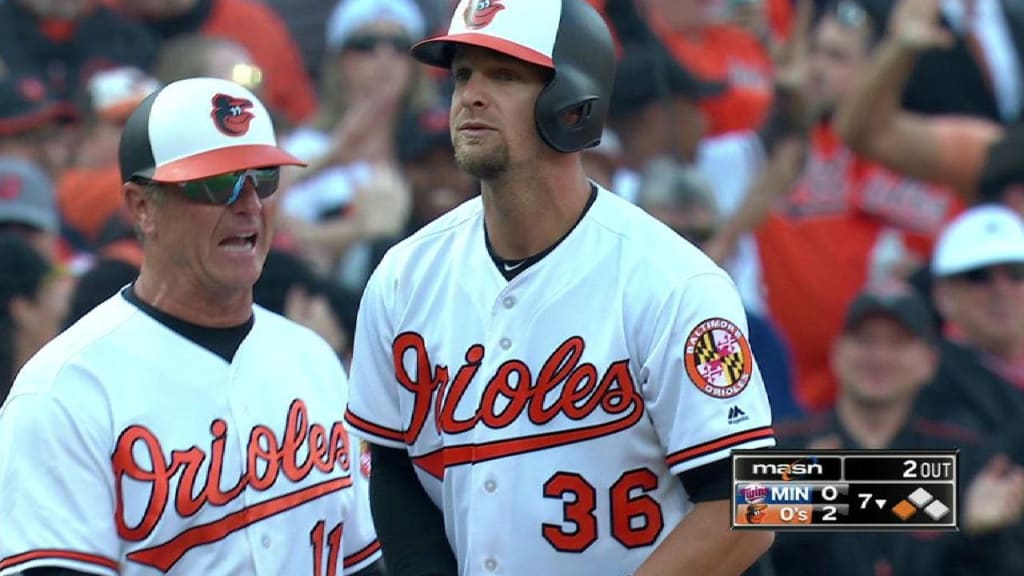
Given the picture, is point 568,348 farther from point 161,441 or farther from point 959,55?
point 959,55

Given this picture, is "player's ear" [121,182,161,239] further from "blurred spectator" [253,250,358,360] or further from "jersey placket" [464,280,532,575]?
"blurred spectator" [253,250,358,360]

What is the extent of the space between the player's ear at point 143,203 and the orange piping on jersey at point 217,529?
2.16 feet

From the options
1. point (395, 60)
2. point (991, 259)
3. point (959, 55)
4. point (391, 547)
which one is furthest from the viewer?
point (395, 60)

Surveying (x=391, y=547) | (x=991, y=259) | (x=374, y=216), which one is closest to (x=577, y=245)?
(x=391, y=547)

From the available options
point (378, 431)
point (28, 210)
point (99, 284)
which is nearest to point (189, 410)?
point (378, 431)

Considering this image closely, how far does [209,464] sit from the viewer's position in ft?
14.1

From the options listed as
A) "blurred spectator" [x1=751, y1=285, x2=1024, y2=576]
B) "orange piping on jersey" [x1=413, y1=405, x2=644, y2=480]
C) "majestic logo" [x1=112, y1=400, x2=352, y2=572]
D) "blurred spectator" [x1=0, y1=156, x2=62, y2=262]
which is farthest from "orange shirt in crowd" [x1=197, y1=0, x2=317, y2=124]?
→ "orange piping on jersey" [x1=413, y1=405, x2=644, y2=480]

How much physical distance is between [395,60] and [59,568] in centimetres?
474

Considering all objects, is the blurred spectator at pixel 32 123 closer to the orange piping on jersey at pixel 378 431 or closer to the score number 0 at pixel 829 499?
the orange piping on jersey at pixel 378 431

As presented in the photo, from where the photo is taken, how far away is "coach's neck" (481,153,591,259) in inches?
162

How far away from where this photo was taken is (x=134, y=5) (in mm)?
8867

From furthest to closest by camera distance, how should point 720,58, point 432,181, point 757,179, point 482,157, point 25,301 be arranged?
point 720,58
point 757,179
point 432,181
point 25,301
point 482,157

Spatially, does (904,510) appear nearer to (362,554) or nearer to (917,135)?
(362,554)

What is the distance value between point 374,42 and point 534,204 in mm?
4450
